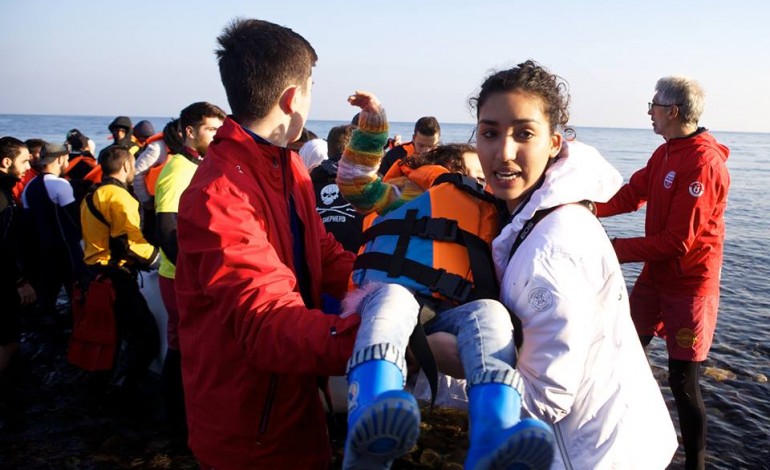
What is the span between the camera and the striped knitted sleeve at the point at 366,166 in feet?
8.87

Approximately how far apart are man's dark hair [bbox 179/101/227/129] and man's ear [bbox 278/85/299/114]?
306 cm

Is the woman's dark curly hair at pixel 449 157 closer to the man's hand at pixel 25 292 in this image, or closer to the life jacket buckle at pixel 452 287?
the life jacket buckle at pixel 452 287

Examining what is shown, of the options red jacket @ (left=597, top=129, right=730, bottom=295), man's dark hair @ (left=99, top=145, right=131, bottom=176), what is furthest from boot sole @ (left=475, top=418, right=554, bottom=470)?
man's dark hair @ (left=99, top=145, right=131, bottom=176)

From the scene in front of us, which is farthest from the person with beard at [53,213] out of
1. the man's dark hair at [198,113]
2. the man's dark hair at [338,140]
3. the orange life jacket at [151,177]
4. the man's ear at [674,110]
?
the man's ear at [674,110]

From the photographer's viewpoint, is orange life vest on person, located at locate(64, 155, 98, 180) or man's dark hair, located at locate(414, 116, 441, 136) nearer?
man's dark hair, located at locate(414, 116, 441, 136)

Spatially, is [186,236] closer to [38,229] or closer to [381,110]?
[381,110]

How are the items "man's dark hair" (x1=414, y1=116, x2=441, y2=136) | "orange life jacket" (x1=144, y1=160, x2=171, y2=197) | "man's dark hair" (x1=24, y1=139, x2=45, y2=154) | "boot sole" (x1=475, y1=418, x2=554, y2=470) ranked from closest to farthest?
"boot sole" (x1=475, y1=418, x2=554, y2=470), "orange life jacket" (x1=144, y1=160, x2=171, y2=197), "man's dark hair" (x1=414, y1=116, x2=441, y2=136), "man's dark hair" (x1=24, y1=139, x2=45, y2=154)

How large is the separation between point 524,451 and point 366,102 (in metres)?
1.78

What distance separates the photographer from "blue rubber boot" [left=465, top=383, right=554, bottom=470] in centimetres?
143

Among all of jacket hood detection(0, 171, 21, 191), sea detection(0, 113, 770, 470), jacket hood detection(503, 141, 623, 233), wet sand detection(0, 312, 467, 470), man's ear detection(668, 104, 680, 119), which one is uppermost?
man's ear detection(668, 104, 680, 119)

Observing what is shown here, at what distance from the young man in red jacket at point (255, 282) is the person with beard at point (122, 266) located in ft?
11.8

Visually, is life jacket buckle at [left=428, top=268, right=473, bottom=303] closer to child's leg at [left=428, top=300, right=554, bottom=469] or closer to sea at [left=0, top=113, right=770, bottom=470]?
child's leg at [left=428, top=300, right=554, bottom=469]

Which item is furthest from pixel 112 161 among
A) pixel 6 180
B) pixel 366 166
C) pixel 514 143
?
pixel 514 143

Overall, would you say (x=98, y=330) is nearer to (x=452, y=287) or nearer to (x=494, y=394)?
(x=452, y=287)
